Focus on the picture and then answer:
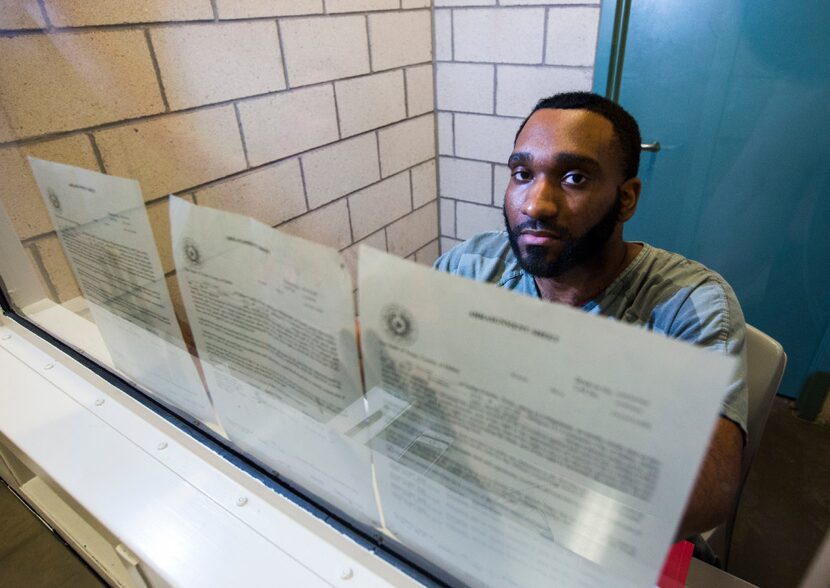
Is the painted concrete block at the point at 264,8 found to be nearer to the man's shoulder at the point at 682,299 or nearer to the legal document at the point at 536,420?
the man's shoulder at the point at 682,299

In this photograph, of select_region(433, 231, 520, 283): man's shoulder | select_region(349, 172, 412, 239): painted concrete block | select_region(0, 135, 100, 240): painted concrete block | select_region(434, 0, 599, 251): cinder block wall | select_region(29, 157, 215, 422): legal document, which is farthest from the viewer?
select_region(349, 172, 412, 239): painted concrete block

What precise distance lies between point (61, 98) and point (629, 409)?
124cm

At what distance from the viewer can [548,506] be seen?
0.31 meters

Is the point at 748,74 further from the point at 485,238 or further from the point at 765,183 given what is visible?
the point at 485,238

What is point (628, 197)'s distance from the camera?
0.98 m

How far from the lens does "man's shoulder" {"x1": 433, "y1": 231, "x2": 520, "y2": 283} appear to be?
3.63 feet

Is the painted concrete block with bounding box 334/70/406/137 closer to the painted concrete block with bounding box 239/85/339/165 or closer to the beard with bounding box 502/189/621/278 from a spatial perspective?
the painted concrete block with bounding box 239/85/339/165

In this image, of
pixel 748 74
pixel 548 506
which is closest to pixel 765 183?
pixel 748 74

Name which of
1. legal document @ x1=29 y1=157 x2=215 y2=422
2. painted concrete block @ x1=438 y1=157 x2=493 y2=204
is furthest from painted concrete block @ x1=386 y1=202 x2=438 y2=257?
legal document @ x1=29 y1=157 x2=215 y2=422

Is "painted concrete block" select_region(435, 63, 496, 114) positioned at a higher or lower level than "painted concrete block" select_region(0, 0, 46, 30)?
lower

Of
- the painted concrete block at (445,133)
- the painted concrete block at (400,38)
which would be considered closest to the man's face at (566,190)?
the painted concrete block at (400,38)

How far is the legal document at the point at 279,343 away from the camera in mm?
351

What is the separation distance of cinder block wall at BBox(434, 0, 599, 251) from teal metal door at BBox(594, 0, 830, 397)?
125 millimetres

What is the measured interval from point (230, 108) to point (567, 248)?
41.7 inches
